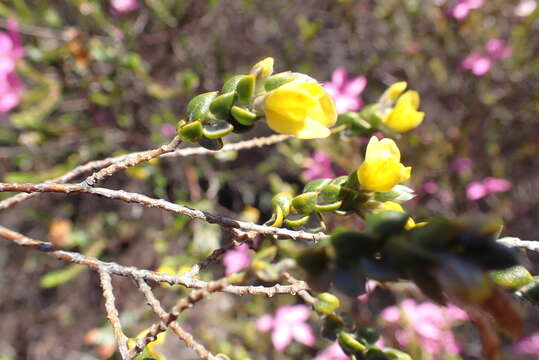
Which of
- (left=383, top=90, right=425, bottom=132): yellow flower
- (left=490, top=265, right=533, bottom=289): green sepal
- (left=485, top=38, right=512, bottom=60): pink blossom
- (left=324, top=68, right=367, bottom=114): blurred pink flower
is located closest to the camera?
(left=490, top=265, right=533, bottom=289): green sepal

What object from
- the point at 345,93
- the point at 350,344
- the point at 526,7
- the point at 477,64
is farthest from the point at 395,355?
the point at 526,7

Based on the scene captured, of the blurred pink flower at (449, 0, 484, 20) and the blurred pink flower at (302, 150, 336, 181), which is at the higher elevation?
the blurred pink flower at (449, 0, 484, 20)

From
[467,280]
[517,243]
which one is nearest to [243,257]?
Result: [517,243]

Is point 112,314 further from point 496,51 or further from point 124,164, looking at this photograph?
point 496,51

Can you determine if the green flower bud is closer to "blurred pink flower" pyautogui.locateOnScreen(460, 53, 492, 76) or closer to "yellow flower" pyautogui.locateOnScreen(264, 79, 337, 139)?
"yellow flower" pyautogui.locateOnScreen(264, 79, 337, 139)

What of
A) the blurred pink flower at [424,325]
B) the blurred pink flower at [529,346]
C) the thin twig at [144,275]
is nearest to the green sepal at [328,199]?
the thin twig at [144,275]

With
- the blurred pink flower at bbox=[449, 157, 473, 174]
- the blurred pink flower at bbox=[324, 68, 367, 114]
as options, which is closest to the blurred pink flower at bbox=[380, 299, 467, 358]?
the blurred pink flower at bbox=[449, 157, 473, 174]
